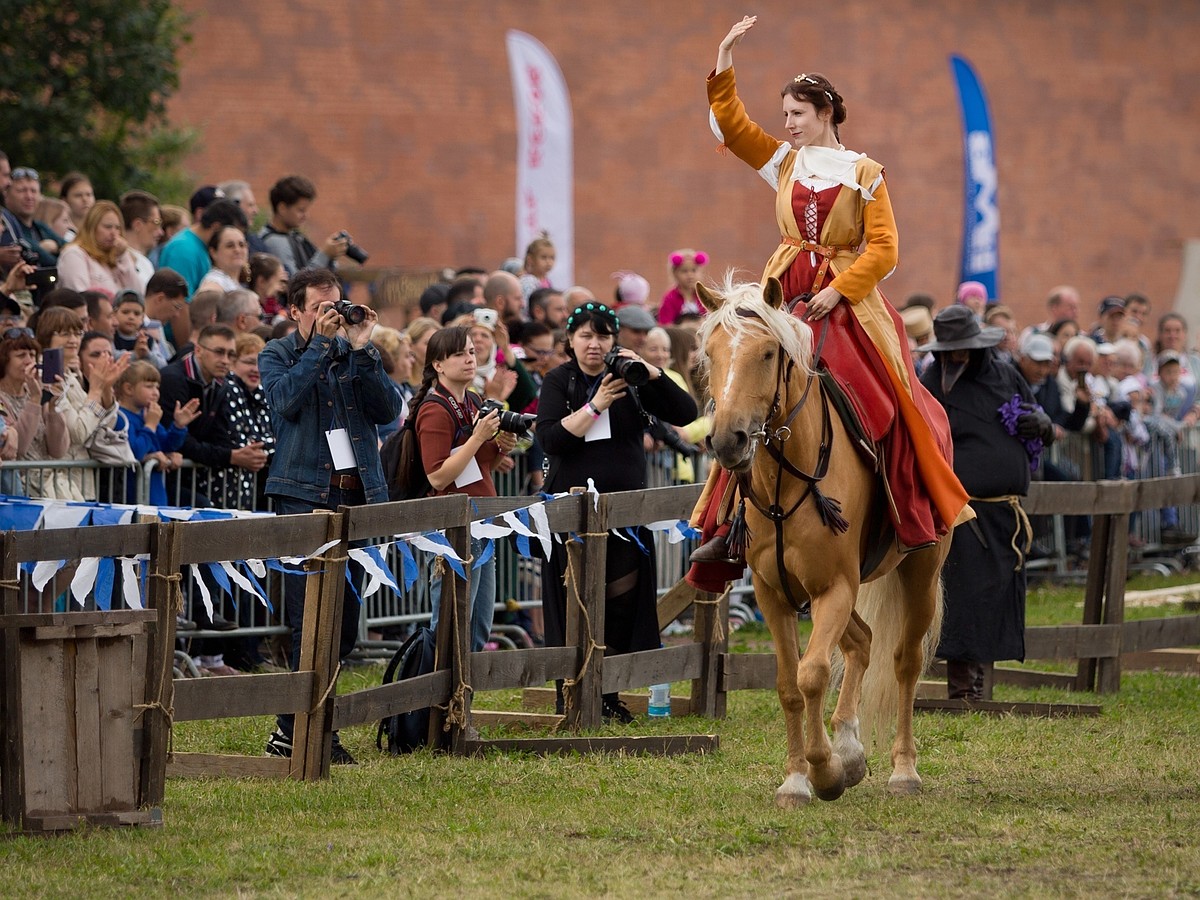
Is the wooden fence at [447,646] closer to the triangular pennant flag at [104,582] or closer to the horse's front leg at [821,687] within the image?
the triangular pennant flag at [104,582]

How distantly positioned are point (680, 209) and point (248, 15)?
7.53 meters

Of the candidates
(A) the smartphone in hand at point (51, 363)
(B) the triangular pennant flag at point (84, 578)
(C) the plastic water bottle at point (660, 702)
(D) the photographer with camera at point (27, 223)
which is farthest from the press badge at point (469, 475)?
(D) the photographer with camera at point (27, 223)

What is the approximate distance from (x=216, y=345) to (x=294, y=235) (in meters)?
3.30

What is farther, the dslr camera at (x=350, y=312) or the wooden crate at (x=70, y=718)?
the dslr camera at (x=350, y=312)

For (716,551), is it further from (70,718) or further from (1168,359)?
(1168,359)

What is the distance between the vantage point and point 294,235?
14.1 metres

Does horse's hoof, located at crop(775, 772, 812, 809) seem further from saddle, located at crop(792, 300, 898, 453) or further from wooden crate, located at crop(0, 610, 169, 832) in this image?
wooden crate, located at crop(0, 610, 169, 832)

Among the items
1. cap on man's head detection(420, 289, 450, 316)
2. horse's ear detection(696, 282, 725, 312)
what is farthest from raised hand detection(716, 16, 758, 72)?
cap on man's head detection(420, 289, 450, 316)

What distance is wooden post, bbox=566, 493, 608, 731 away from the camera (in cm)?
891

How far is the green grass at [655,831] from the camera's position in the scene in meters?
5.81

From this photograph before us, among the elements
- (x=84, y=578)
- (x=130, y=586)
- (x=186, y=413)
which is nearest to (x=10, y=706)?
(x=84, y=578)

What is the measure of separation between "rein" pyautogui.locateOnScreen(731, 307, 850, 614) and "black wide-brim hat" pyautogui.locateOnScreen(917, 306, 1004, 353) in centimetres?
305

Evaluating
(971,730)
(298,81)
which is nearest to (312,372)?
(971,730)

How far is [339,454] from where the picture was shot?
8531mm
